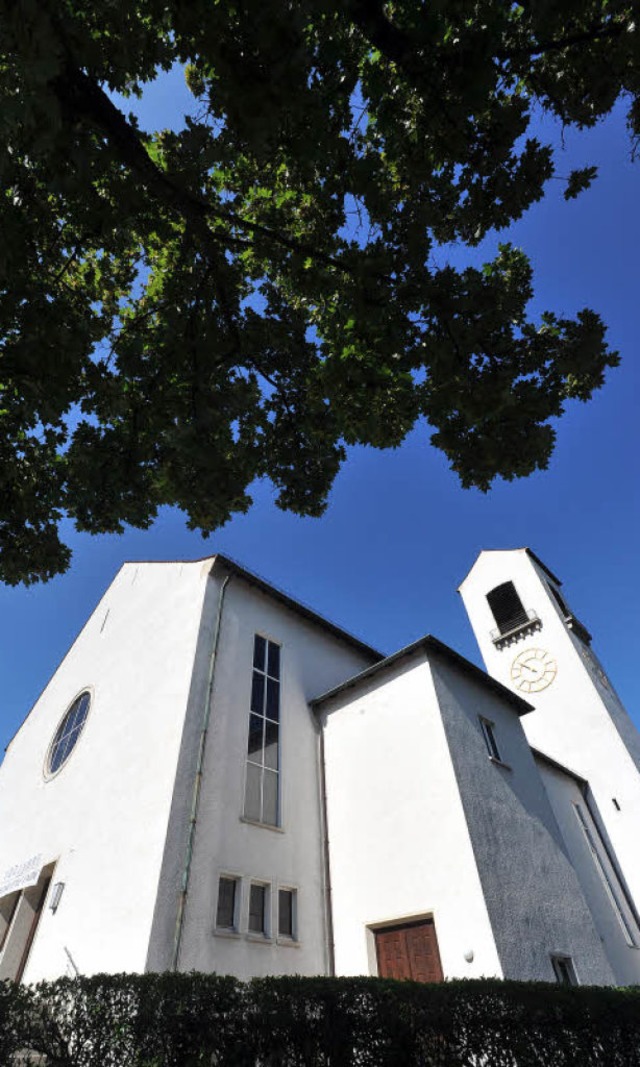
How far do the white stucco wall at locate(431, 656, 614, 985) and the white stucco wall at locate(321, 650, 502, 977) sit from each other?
33 centimetres

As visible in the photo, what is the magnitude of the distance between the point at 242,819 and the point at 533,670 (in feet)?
56.2

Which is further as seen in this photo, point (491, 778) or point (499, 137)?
point (491, 778)

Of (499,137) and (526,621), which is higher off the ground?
(526,621)

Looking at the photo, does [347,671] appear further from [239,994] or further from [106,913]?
[239,994]

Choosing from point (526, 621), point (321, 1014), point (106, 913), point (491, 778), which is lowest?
point (321, 1014)

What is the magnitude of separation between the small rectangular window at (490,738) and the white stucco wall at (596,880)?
201 inches

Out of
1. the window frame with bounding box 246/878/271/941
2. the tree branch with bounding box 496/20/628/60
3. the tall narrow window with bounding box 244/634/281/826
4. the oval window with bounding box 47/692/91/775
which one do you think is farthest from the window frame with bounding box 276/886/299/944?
the tree branch with bounding box 496/20/628/60

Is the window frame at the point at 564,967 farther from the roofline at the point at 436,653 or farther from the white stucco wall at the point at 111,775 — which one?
the white stucco wall at the point at 111,775

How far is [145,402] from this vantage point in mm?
7652

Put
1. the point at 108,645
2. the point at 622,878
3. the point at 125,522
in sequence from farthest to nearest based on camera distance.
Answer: the point at 622,878 → the point at 108,645 → the point at 125,522

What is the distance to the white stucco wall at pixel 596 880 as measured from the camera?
47.0ft

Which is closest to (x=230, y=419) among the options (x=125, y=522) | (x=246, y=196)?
(x=125, y=522)

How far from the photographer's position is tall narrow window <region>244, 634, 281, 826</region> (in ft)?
35.9

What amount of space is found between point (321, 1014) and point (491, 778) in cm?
712
